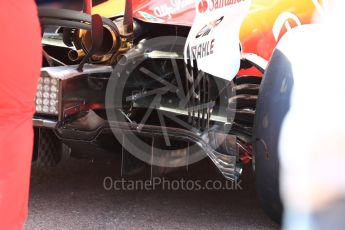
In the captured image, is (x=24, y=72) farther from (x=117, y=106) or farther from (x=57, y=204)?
(x=57, y=204)

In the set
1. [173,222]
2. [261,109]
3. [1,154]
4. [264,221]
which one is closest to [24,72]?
[1,154]

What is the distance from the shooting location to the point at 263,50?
9.45ft

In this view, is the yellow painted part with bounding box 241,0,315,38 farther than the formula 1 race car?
Yes

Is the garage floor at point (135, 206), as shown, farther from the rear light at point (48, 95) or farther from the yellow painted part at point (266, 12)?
the yellow painted part at point (266, 12)

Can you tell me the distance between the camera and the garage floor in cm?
311

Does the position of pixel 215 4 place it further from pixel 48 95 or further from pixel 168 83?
pixel 48 95

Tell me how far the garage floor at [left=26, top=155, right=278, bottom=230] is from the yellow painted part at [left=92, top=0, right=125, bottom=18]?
3.49 ft

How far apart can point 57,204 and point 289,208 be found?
1.56 meters

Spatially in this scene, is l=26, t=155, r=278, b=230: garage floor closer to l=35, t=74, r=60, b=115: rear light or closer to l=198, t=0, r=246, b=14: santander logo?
l=35, t=74, r=60, b=115: rear light

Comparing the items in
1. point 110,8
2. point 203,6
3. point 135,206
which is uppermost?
point 203,6

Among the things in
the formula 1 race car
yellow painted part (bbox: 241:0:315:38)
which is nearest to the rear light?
the formula 1 race car

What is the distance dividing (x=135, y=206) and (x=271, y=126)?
1280mm

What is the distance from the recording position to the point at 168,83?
3.05m

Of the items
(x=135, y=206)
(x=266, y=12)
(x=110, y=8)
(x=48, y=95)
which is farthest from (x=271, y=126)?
(x=110, y=8)
